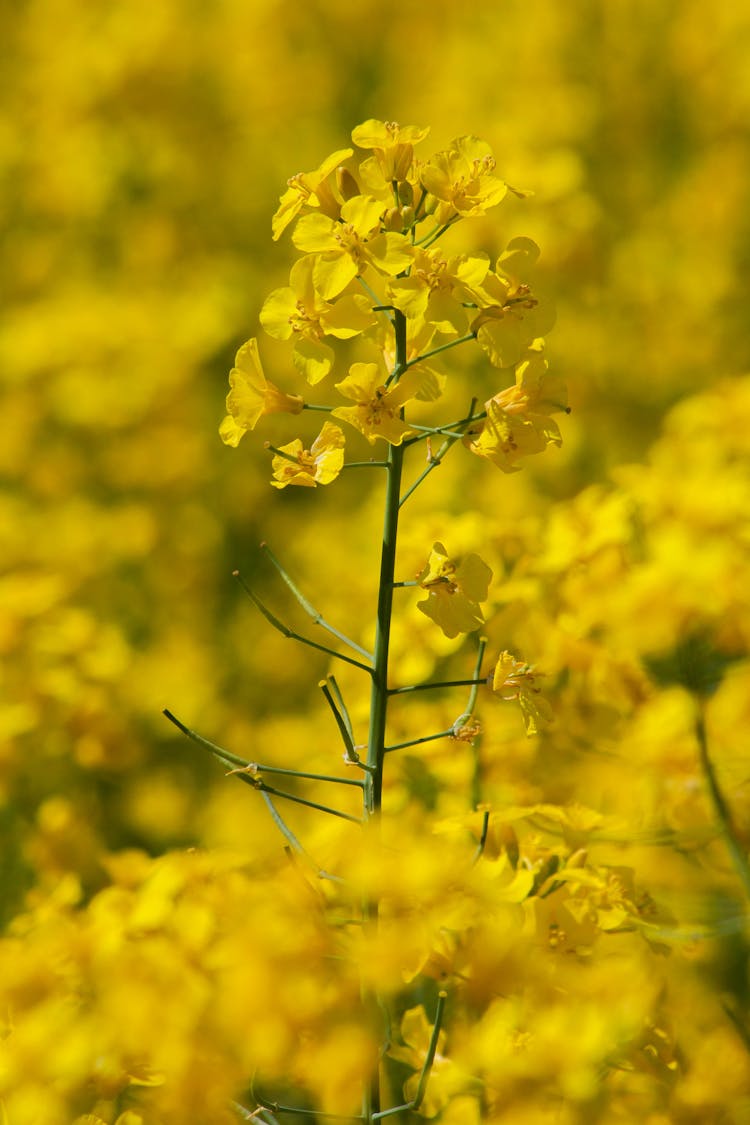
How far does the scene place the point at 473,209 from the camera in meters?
0.92

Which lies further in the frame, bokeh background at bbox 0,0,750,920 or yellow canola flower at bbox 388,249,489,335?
bokeh background at bbox 0,0,750,920

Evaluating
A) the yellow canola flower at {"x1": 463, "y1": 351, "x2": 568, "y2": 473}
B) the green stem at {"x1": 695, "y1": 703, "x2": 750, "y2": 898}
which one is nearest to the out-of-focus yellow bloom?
the yellow canola flower at {"x1": 463, "y1": 351, "x2": 568, "y2": 473}

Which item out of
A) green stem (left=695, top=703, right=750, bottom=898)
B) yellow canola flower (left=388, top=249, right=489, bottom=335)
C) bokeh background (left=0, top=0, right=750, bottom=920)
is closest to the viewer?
yellow canola flower (left=388, top=249, right=489, bottom=335)

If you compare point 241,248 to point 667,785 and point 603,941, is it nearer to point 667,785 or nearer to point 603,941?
point 667,785

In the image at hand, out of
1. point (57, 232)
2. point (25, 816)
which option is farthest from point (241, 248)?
point (25, 816)

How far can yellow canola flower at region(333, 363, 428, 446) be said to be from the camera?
879 millimetres

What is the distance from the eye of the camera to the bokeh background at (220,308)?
1.83m

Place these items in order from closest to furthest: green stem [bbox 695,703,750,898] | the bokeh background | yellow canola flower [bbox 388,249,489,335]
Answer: yellow canola flower [bbox 388,249,489,335]
green stem [bbox 695,703,750,898]
the bokeh background

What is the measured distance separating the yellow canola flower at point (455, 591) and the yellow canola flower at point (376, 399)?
0.09m

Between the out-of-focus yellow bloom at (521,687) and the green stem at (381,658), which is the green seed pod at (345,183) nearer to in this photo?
the green stem at (381,658)

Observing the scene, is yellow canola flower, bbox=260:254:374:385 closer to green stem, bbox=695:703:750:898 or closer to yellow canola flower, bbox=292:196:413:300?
yellow canola flower, bbox=292:196:413:300

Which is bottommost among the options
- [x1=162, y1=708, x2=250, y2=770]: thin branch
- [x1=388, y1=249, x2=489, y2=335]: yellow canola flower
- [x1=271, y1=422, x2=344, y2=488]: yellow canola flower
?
[x1=162, y1=708, x2=250, y2=770]: thin branch

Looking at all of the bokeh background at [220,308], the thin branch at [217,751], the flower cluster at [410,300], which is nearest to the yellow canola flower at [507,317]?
the flower cluster at [410,300]

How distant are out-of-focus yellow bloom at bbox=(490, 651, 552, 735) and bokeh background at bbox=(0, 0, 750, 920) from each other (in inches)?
17.3
